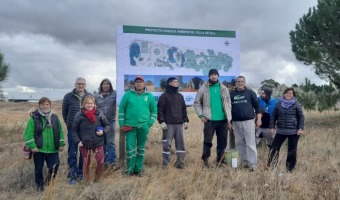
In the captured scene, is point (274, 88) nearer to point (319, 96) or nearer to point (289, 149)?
point (319, 96)

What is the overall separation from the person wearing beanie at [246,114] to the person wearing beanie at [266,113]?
0.66 metres

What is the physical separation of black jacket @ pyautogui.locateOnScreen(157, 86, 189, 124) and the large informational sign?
0.48 meters

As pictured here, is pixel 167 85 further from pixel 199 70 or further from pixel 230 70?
pixel 230 70

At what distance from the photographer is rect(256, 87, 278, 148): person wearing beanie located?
733cm

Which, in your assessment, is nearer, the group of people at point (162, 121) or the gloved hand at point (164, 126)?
the group of people at point (162, 121)

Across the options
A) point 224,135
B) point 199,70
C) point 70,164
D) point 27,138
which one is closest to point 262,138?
point 224,135

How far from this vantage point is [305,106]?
1716 cm

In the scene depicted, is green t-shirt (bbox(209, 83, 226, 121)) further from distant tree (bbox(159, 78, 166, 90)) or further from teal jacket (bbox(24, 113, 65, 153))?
teal jacket (bbox(24, 113, 65, 153))

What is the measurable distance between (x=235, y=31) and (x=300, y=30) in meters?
9.66

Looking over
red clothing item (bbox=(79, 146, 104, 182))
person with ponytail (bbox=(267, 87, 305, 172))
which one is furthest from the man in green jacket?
person with ponytail (bbox=(267, 87, 305, 172))

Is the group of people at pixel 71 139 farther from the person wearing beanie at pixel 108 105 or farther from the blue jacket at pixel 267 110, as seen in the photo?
the blue jacket at pixel 267 110

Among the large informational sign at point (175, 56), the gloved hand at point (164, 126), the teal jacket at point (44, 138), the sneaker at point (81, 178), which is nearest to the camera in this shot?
the teal jacket at point (44, 138)

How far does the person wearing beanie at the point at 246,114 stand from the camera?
6.63 m

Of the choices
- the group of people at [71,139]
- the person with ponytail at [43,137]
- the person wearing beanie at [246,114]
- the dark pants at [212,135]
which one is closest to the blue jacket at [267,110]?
the person wearing beanie at [246,114]
